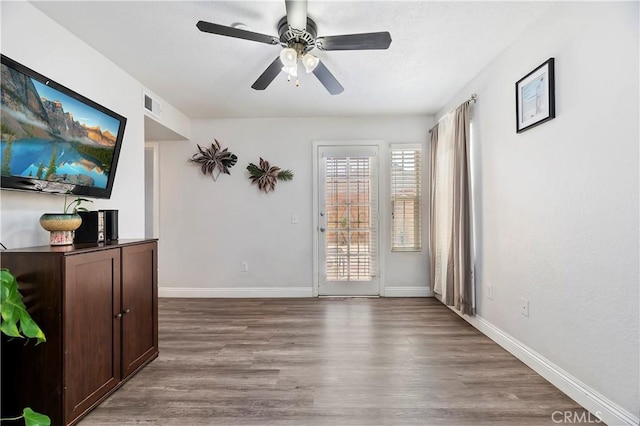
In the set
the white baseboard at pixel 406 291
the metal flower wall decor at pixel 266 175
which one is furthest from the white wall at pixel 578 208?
the metal flower wall decor at pixel 266 175

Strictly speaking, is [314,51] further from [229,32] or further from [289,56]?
[229,32]

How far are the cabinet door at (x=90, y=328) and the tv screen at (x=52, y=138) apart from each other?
611mm

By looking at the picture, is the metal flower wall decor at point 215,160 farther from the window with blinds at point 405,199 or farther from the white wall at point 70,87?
the window with blinds at point 405,199

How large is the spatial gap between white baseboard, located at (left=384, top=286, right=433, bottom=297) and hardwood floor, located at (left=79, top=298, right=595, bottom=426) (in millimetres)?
865

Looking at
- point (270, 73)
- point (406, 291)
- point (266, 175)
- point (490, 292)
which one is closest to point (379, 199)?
point (406, 291)

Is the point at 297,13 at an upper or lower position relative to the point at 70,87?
upper

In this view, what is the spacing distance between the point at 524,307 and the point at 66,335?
293 cm

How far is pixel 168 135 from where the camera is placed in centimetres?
402

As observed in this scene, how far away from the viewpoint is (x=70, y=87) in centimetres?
225

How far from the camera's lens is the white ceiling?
6.60 feet

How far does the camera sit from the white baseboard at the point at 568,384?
1.59 meters

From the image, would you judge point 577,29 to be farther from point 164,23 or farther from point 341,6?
point 164,23

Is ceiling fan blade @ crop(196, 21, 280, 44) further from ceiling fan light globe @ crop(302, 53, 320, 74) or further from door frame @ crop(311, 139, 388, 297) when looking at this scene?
door frame @ crop(311, 139, 388, 297)

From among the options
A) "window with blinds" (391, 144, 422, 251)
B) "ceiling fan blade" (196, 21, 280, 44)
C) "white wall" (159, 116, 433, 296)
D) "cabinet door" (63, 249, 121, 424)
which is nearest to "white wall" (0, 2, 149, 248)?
"cabinet door" (63, 249, 121, 424)
